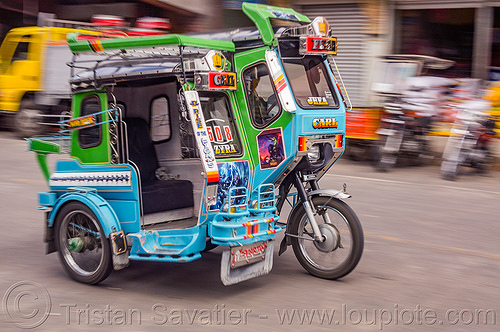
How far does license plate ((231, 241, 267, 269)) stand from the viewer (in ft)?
17.8

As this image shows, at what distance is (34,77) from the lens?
14.6 metres

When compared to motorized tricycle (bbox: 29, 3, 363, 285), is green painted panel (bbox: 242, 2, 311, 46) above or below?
above

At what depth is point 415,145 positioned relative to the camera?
1285 cm

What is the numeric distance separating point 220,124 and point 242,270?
1.44 meters

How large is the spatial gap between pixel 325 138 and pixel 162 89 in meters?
1.99

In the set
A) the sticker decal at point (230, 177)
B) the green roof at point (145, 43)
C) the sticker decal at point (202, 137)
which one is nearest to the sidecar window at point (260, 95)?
the green roof at point (145, 43)

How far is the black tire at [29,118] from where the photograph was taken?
15.0 meters

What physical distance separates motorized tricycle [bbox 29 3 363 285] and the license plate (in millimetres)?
12

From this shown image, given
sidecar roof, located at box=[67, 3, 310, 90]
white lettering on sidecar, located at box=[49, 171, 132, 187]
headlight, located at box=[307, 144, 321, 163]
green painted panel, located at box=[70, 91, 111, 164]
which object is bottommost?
white lettering on sidecar, located at box=[49, 171, 132, 187]

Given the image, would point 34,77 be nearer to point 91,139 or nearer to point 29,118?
Answer: point 29,118

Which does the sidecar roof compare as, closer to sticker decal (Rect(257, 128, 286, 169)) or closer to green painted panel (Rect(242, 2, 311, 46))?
green painted panel (Rect(242, 2, 311, 46))

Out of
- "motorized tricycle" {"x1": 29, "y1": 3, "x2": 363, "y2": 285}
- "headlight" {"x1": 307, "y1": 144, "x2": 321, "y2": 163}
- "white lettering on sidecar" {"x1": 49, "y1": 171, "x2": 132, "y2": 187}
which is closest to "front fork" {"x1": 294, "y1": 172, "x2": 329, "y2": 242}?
"motorized tricycle" {"x1": 29, "y1": 3, "x2": 363, "y2": 285}

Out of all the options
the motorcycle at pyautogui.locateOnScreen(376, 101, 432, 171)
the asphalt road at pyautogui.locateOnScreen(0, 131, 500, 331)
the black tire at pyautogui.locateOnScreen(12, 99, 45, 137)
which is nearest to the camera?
the asphalt road at pyautogui.locateOnScreen(0, 131, 500, 331)

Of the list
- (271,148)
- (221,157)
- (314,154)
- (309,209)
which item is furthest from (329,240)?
(221,157)
